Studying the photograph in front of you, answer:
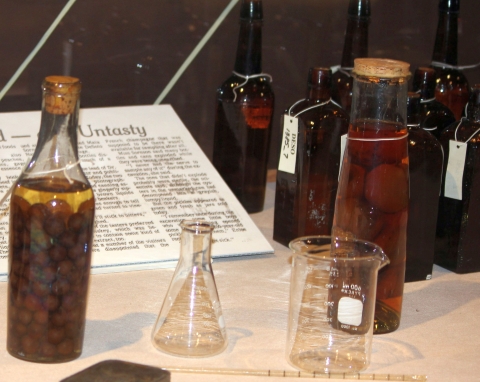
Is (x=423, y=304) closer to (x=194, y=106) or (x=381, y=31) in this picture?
(x=194, y=106)

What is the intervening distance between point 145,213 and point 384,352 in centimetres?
42

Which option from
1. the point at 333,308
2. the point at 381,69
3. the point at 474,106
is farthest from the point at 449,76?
the point at 333,308

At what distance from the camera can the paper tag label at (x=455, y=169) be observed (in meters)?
1.06

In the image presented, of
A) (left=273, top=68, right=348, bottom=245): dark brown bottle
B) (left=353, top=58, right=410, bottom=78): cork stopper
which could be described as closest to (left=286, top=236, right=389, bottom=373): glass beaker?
(left=353, top=58, right=410, bottom=78): cork stopper

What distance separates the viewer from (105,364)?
700 millimetres

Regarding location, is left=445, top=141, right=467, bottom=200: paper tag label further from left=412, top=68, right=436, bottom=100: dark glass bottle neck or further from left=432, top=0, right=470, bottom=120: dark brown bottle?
left=432, top=0, right=470, bottom=120: dark brown bottle

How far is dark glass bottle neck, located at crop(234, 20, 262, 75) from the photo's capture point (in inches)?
48.3

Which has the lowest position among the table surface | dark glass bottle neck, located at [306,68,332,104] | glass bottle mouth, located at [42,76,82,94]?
the table surface

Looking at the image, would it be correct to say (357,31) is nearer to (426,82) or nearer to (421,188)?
(426,82)

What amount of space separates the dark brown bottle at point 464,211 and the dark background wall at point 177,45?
1.58ft

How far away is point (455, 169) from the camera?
1072 mm

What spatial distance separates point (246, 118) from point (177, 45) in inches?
8.6

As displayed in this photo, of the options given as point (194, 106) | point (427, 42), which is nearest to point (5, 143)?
point (194, 106)

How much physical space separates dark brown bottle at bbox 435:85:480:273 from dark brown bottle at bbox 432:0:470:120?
0.34 meters
